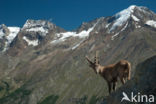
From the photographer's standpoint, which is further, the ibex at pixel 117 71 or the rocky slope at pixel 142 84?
the ibex at pixel 117 71

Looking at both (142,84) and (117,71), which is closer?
(142,84)

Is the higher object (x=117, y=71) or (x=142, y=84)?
(x=117, y=71)

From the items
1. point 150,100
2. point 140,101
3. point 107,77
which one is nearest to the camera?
point 150,100

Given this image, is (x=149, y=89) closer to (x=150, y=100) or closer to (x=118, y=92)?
(x=150, y=100)

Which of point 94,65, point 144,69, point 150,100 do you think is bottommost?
point 150,100

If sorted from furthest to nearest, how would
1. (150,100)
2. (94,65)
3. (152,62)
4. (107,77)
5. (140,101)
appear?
(94,65) < (107,77) < (152,62) < (140,101) < (150,100)

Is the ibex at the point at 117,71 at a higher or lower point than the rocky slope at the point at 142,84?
higher

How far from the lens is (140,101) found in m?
16.9

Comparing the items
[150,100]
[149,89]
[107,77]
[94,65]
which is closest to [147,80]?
[149,89]

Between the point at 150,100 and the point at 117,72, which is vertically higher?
the point at 117,72

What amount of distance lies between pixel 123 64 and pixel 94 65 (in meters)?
4.73

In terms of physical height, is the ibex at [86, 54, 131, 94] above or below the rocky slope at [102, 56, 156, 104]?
above

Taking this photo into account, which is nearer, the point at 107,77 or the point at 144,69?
the point at 144,69

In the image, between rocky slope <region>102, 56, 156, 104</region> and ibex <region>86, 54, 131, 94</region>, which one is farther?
ibex <region>86, 54, 131, 94</region>
